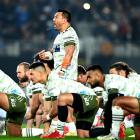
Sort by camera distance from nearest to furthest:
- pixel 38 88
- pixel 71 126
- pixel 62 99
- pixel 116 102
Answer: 1. pixel 116 102
2. pixel 62 99
3. pixel 71 126
4. pixel 38 88

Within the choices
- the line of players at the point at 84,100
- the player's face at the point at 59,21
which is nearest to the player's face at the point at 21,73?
the line of players at the point at 84,100

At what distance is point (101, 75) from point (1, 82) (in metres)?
1.78

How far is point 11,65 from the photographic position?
19.6 m

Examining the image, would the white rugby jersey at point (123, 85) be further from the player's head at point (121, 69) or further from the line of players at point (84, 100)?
the player's head at point (121, 69)

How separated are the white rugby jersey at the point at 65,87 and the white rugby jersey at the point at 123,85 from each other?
2.49 feet

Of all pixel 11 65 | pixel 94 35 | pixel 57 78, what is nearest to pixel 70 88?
pixel 57 78

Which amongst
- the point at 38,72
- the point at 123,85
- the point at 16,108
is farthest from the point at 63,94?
the point at 38,72

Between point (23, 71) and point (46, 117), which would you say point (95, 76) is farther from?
point (23, 71)

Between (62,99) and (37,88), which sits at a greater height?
(37,88)

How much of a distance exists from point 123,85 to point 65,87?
1.19 metres

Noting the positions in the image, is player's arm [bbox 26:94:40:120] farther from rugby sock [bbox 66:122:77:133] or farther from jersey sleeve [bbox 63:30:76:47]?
jersey sleeve [bbox 63:30:76:47]

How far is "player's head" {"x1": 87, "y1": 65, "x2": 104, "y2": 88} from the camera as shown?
11373 millimetres

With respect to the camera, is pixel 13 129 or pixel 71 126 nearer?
pixel 13 129

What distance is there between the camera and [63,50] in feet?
37.4
